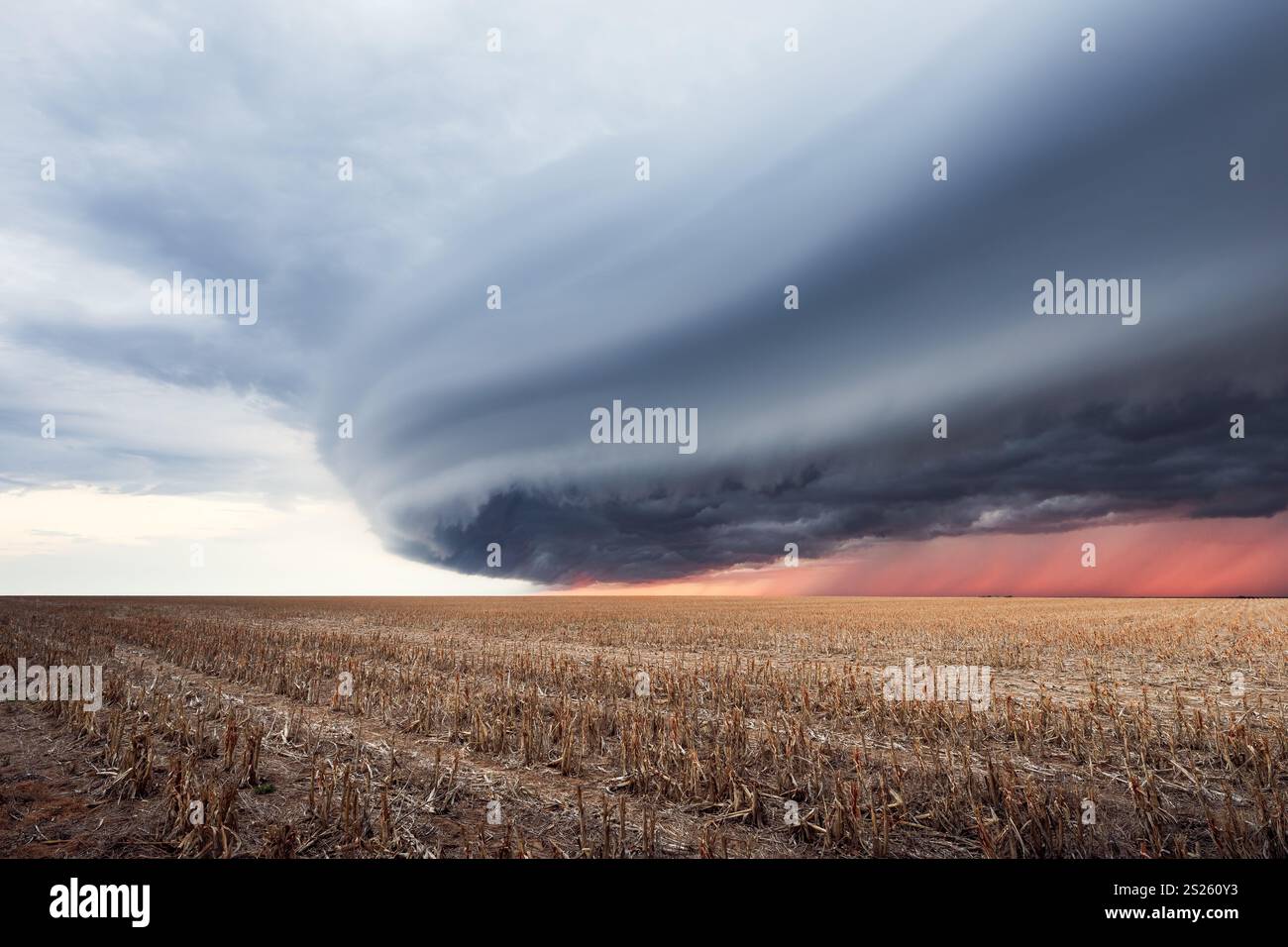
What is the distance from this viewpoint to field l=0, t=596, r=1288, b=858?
Answer: 7.29 meters

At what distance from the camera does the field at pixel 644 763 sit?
23.9 ft

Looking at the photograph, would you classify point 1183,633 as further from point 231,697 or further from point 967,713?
point 231,697

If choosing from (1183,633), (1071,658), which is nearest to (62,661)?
(1071,658)

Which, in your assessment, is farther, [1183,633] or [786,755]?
[1183,633]

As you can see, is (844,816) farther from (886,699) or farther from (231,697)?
(231,697)

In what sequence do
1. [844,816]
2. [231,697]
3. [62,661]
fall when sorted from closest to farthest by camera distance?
[844,816] < [231,697] < [62,661]

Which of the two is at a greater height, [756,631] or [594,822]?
[594,822]

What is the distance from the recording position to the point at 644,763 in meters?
9.42

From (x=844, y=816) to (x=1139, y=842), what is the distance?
9.88 ft

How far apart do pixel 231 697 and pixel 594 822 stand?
39.7 feet

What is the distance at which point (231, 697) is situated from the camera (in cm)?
1557
